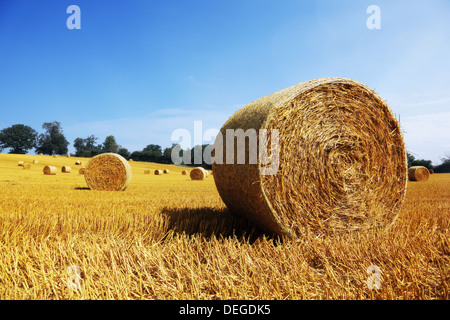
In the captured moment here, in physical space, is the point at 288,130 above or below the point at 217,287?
above

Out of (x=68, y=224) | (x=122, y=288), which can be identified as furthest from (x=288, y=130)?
(x=68, y=224)

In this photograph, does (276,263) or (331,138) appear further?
(331,138)

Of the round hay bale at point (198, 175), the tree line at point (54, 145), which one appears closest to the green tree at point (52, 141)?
the tree line at point (54, 145)

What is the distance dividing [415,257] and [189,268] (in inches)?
85.4

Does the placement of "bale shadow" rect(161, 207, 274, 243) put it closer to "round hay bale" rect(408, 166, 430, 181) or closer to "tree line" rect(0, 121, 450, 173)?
"round hay bale" rect(408, 166, 430, 181)

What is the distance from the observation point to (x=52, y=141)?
79500 millimetres

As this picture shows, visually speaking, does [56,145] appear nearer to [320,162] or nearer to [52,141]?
[52,141]

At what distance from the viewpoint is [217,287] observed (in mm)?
2318

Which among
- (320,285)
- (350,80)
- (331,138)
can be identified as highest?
(350,80)

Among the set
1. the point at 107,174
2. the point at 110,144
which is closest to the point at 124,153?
the point at 110,144

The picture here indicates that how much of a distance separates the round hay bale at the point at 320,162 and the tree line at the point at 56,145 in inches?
2255

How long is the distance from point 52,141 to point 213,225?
8971 centimetres

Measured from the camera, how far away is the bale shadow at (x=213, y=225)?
13.1ft

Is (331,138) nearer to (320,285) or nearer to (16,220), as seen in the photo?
(320,285)
